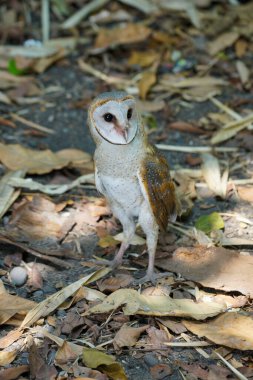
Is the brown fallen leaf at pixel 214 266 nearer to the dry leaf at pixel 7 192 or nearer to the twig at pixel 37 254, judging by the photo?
the twig at pixel 37 254

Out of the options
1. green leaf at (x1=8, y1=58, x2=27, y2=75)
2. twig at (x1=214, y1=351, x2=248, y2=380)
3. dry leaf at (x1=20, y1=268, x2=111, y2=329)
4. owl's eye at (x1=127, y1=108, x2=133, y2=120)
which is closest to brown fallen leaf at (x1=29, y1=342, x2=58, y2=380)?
dry leaf at (x1=20, y1=268, x2=111, y2=329)

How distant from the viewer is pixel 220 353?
3551 millimetres

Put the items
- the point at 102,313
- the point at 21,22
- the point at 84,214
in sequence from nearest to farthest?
the point at 102,313 < the point at 84,214 < the point at 21,22

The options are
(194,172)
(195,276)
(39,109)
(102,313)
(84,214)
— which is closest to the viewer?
(102,313)

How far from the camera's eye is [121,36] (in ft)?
23.5

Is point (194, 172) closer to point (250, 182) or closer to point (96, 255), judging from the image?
point (250, 182)

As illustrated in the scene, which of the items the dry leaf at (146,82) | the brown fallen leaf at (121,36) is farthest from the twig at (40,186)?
the brown fallen leaf at (121,36)

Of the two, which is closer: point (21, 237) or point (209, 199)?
point (21, 237)

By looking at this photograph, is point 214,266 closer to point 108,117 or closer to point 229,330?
point 229,330

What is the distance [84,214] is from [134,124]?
1.17 m

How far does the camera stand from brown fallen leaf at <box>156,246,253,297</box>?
13.2ft

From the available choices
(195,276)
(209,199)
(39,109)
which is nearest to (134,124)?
(195,276)

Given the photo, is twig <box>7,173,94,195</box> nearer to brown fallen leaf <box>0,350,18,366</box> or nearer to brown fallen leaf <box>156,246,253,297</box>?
brown fallen leaf <box>156,246,253,297</box>

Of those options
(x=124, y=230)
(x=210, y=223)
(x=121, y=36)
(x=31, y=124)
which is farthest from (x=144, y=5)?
(x=124, y=230)
